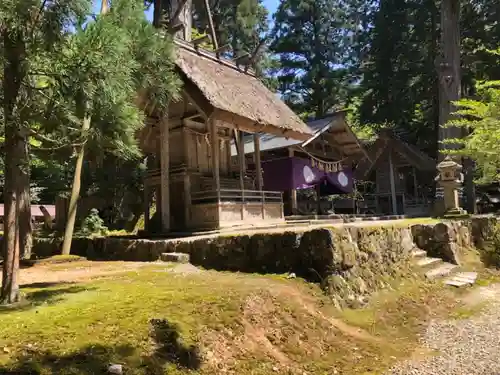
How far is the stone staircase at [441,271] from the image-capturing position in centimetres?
885

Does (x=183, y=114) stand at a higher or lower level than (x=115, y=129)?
higher

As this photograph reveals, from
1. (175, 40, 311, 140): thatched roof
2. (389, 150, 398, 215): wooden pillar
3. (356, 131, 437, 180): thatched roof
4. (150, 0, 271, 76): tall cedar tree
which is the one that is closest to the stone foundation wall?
(175, 40, 311, 140): thatched roof

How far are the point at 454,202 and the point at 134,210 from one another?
1309cm

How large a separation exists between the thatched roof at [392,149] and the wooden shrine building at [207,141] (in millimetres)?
9628

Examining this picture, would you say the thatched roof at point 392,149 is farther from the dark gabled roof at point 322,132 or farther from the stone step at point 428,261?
the stone step at point 428,261

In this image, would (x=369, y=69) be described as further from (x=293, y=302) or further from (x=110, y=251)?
(x=293, y=302)

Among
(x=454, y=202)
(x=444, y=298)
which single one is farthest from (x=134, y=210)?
(x=444, y=298)

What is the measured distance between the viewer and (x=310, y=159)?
18047 millimetres

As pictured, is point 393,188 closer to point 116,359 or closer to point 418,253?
point 418,253

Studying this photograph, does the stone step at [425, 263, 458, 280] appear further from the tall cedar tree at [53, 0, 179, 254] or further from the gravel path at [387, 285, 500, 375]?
the tall cedar tree at [53, 0, 179, 254]

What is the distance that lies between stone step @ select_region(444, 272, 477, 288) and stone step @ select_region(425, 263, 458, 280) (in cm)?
16

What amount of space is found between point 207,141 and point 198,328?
30.5 ft

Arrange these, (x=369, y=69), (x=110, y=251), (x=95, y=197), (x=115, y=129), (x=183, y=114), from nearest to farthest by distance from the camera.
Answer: (x=115, y=129), (x=110, y=251), (x=183, y=114), (x=95, y=197), (x=369, y=69)

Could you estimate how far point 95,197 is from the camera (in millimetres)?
18953
